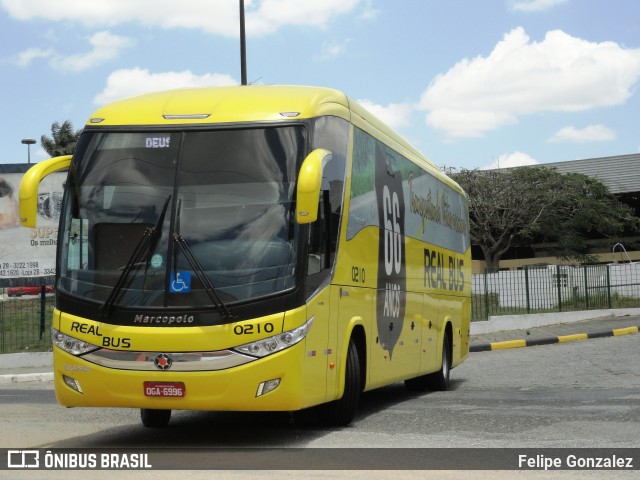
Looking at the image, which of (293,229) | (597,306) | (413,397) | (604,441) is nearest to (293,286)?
(293,229)

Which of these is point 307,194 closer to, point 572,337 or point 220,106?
point 220,106

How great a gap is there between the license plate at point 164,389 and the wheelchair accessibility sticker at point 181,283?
80cm

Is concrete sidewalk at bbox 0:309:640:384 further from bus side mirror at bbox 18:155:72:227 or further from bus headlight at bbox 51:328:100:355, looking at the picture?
bus side mirror at bbox 18:155:72:227

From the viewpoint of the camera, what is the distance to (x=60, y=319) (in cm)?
922

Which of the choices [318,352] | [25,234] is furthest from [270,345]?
[25,234]

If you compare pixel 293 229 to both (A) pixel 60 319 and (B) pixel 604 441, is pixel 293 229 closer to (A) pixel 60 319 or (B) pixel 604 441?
(A) pixel 60 319

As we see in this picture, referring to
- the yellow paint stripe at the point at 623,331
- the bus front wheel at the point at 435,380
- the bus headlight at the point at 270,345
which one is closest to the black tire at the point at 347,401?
the bus headlight at the point at 270,345

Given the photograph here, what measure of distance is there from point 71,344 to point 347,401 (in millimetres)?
2977

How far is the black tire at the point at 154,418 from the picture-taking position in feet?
35.5

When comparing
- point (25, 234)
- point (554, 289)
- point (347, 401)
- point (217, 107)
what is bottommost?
point (347, 401)

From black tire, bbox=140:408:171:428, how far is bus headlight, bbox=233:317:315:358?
8.29 ft

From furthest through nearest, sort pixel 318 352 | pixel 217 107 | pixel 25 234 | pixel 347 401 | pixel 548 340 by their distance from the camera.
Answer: pixel 548 340, pixel 25 234, pixel 347 401, pixel 217 107, pixel 318 352

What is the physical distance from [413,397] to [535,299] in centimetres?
1597

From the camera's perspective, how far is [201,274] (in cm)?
882
